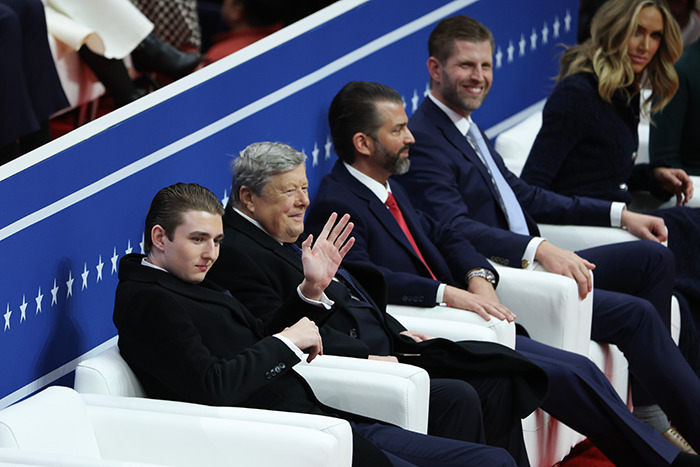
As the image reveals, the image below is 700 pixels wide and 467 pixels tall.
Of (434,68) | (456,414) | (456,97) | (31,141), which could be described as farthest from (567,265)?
(31,141)

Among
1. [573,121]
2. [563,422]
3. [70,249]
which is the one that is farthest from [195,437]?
[573,121]

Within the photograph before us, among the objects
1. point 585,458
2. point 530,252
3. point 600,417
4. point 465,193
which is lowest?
point 585,458

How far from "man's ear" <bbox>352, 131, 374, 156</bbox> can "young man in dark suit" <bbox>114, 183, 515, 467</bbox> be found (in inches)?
40.5

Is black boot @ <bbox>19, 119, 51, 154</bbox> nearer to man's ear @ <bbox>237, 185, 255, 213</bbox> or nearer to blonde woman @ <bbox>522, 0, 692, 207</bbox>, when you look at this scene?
man's ear @ <bbox>237, 185, 255, 213</bbox>

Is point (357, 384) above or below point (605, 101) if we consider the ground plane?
below

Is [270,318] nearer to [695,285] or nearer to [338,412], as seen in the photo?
[338,412]

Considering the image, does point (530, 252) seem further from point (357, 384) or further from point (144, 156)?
point (144, 156)

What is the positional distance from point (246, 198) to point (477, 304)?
0.86 m

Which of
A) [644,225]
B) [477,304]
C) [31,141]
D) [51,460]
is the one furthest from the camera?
[644,225]

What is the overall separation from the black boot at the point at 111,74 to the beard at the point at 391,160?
Result: 155 centimetres

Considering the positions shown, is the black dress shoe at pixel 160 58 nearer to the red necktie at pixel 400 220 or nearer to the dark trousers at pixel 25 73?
the dark trousers at pixel 25 73

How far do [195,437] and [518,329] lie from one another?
1.67 m

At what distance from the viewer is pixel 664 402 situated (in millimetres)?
4113

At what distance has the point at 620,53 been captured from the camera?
483 centimetres
